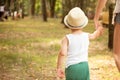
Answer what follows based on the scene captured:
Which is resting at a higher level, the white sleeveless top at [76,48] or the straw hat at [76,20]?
the straw hat at [76,20]

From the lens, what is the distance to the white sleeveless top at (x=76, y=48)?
535 centimetres

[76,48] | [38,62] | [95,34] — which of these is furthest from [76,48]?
[38,62]

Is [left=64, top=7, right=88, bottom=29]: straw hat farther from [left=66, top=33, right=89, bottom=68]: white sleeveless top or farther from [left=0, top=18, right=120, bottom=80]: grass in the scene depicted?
[left=0, top=18, right=120, bottom=80]: grass

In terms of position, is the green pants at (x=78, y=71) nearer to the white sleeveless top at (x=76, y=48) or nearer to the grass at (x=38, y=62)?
the white sleeveless top at (x=76, y=48)

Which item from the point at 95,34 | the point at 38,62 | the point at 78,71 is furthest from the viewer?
the point at 38,62

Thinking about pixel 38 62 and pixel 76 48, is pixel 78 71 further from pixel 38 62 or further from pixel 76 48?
pixel 38 62

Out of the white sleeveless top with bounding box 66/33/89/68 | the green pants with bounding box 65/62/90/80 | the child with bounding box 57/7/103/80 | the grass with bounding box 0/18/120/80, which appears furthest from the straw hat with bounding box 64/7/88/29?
the grass with bounding box 0/18/120/80

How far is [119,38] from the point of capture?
19.6 ft

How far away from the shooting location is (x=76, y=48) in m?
5.37

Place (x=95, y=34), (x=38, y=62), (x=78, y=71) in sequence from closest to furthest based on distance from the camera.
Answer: (x=78, y=71), (x=95, y=34), (x=38, y=62)

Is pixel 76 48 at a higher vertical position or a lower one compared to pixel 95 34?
lower

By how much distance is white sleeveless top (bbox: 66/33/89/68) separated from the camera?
5352 mm

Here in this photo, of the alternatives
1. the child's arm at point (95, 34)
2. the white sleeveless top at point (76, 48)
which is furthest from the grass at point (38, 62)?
the white sleeveless top at point (76, 48)

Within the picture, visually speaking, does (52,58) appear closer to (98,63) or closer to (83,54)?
(98,63)
